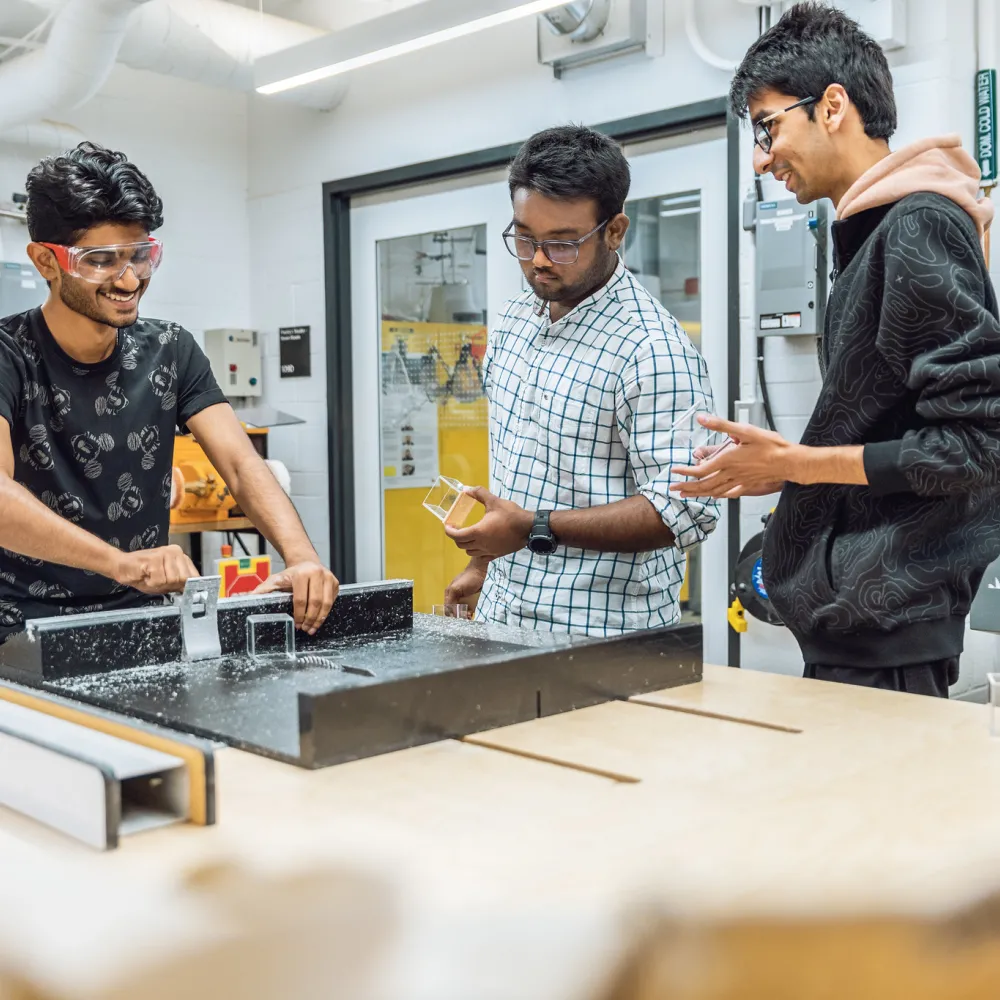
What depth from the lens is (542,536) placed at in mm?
1801

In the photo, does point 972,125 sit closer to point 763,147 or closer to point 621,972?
point 763,147

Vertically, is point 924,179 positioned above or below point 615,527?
above

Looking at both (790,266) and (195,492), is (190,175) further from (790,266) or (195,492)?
(790,266)

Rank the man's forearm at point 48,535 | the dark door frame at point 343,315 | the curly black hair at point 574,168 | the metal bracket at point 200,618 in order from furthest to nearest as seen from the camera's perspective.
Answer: the dark door frame at point 343,315, the curly black hair at point 574,168, the man's forearm at point 48,535, the metal bracket at point 200,618

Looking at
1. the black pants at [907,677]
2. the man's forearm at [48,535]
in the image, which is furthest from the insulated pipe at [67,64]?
the black pants at [907,677]

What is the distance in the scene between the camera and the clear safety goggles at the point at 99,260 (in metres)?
1.81

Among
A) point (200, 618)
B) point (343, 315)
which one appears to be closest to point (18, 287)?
point (343, 315)

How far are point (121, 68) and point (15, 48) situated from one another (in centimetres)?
55

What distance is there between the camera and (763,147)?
5.30ft

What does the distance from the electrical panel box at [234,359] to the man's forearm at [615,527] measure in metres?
3.10

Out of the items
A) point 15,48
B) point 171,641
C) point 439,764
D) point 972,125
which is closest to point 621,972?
point 439,764

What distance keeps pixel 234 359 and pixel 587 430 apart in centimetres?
311

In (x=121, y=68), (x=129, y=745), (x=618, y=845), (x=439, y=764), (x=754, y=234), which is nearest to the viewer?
(x=618, y=845)

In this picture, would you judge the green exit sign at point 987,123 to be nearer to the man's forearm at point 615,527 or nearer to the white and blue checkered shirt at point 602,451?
the white and blue checkered shirt at point 602,451
